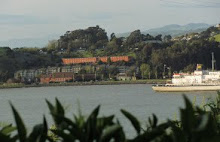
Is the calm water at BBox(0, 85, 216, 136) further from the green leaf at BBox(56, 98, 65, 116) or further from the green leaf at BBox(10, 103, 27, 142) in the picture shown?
the green leaf at BBox(10, 103, 27, 142)

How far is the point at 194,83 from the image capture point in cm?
6141

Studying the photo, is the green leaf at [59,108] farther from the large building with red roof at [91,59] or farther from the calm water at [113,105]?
the large building with red roof at [91,59]

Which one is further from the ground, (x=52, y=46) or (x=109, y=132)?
(x=52, y=46)

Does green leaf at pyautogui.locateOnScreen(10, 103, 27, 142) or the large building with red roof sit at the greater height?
the large building with red roof

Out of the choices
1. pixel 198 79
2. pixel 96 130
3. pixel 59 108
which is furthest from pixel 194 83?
pixel 96 130

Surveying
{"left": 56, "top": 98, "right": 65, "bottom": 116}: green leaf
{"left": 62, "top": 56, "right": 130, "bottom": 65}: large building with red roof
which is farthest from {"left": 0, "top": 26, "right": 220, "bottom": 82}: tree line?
{"left": 56, "top": 98, "right": 65, "bottom": 116}: green leaf

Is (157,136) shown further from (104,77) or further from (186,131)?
(104,77)

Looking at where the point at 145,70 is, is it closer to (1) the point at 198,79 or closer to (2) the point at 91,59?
(2) the point at 91,59

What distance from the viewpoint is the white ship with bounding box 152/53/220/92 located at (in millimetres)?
59062

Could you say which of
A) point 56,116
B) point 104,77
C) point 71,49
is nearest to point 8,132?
point 56,116

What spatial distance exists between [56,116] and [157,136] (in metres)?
0.48

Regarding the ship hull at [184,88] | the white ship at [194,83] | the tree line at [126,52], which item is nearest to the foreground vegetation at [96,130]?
the ship hull at [184,88]

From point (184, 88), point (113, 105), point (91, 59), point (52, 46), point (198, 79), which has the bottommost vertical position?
point (113, 105)

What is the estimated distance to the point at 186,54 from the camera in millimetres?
99812
